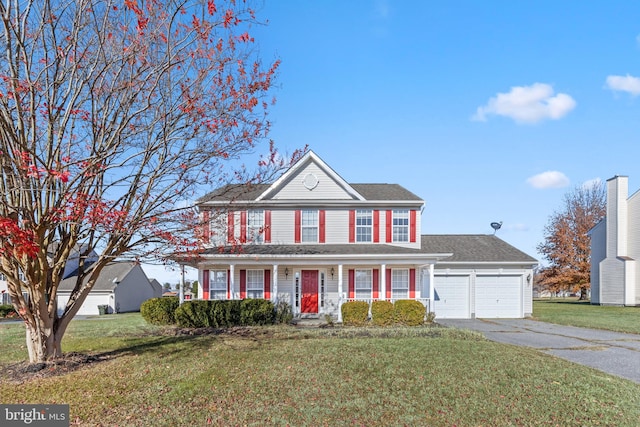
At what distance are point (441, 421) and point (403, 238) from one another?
43.8 feet

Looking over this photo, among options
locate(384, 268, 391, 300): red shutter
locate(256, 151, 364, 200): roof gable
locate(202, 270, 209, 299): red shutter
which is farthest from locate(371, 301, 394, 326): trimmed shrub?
locate(202, 270, 209, 299): red shutter

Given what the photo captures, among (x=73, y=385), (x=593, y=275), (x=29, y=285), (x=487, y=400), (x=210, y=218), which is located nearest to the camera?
(x=487, y=400)

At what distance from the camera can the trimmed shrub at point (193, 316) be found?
52.5 feet

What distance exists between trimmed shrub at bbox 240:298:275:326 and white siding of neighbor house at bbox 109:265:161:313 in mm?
21350

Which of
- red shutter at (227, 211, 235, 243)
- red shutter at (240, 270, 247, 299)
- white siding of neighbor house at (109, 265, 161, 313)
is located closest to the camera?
red shutter at (227, 211, 235, 243)

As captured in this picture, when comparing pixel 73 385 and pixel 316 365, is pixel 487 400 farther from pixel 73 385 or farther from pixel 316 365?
pixel 73 385

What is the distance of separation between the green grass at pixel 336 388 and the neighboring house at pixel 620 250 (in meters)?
25.9

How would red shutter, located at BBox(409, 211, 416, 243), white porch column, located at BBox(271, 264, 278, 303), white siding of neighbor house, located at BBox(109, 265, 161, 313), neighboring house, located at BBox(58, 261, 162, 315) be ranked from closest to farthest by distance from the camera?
white porch column, located at BBox(271, 264, 278, 303) < red shutter, located at BBox(409, 211, 416, 243) < neighboring house, located at BBox(58, 261, 162, 315) < white siding of neighbor house, located at BBox(109, 265, 161, 313)

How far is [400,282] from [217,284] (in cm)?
812

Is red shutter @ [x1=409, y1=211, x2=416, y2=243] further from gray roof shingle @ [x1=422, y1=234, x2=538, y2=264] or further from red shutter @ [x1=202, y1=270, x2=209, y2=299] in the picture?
red shutter @ [x1=202, y1=270, x2=209, y2=299]

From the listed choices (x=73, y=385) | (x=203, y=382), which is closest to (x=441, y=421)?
(x=203, y=382)

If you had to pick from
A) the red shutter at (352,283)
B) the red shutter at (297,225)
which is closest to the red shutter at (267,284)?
the red shutter at (297,225)

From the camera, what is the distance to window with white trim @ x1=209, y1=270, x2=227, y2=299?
19125 millimetres

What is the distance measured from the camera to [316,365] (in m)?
9.20
